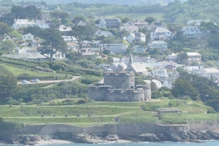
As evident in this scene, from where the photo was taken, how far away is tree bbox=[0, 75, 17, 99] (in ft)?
318

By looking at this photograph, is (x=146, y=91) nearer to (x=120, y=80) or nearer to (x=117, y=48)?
(x=120, y=80)

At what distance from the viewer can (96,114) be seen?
309 feet

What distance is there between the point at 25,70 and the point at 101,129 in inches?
640

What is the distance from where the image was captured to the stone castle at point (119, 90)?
9725 cm

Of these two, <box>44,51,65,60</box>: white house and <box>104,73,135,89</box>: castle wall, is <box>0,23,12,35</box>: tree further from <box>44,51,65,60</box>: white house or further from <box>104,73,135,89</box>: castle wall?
<box>104,73,135,89</box>: castle wall

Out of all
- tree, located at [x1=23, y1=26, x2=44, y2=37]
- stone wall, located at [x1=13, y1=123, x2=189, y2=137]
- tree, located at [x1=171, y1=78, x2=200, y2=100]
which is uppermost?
tree, located at [x1=23, y1=26, x2=44, y2=37]

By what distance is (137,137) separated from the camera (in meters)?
92.3

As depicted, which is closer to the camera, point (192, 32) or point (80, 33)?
point (80, 33)

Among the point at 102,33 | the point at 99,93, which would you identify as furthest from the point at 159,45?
the point at 99,93

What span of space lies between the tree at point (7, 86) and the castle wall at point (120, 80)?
304 inches

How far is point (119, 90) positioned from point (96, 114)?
13.8ft

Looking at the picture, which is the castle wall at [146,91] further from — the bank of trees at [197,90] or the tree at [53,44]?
the tree at [53,44]

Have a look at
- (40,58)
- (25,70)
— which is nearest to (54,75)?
(25,70)

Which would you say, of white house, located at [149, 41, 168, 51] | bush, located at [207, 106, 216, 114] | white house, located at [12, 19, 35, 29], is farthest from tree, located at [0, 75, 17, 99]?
white house, located at [12, 19, 35, 29]
